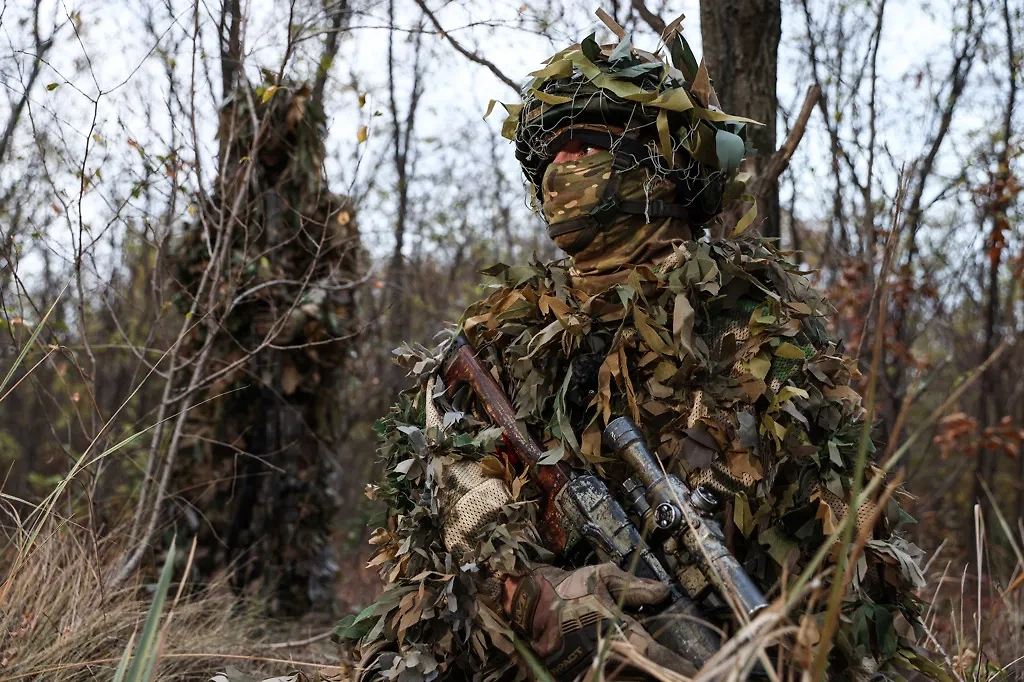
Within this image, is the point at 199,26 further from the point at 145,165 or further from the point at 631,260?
the point at 631,260

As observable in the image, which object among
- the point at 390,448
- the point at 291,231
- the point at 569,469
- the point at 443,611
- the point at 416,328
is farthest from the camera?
the point at 416,328

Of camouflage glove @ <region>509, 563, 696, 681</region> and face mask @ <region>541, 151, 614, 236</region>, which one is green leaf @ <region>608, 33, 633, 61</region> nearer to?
face mask @ <region>541, 151, 614, 236</region>

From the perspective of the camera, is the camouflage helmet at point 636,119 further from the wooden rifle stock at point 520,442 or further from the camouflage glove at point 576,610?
the camouflage glove at point 576,610

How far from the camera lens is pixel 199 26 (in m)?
3.15

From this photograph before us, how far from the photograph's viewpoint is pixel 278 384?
4738mm

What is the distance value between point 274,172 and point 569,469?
11.2ft

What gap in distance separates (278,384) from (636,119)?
9.99 ft

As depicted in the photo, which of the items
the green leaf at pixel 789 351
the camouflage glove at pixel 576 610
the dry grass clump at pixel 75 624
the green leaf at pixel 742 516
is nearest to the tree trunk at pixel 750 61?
the green leaf at pixel 789 351

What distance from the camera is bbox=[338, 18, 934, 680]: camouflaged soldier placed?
2.00 metres

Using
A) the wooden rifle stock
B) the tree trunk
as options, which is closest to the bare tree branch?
the tree trunk

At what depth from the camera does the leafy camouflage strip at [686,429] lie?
2031 millimetres

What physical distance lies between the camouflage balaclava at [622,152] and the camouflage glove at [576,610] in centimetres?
92

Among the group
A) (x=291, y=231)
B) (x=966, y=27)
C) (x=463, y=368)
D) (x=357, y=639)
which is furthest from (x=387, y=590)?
(x=966, y=27)

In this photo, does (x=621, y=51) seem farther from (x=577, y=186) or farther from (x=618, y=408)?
(x=618, y=408)
